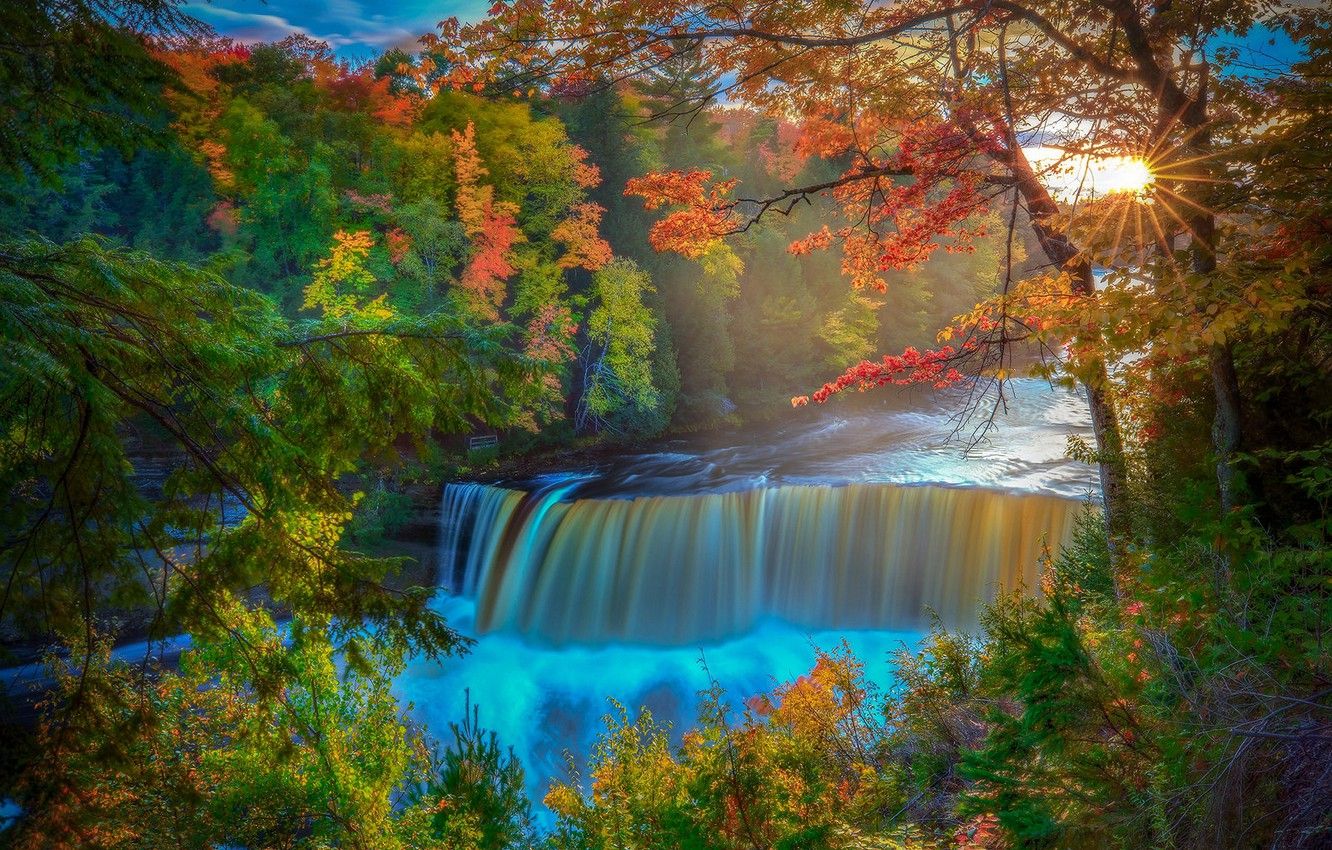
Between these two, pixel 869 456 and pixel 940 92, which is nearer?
pixel 940 92

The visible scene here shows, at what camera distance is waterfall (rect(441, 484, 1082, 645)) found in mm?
12086

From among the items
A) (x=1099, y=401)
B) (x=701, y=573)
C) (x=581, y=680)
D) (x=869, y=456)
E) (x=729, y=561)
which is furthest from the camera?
(x=869, y=456)

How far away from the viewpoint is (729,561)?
13.3m

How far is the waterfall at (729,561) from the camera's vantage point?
12086 mm

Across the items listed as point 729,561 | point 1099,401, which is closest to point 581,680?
point 729,561

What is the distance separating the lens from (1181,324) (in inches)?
126

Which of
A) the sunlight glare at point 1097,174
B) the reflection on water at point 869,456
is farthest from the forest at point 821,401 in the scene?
the reflection on water at point 869,456

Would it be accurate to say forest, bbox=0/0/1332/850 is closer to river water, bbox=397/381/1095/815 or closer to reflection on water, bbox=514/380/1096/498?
river water, bbox=397/381/1095/815

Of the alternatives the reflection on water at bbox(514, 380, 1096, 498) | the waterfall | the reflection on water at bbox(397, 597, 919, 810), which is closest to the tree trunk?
the reflection on water at bbox(397, 597, 919, 810)

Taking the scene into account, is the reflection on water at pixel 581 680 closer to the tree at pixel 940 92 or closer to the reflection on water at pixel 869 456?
the reflection on water at pixel 869 456

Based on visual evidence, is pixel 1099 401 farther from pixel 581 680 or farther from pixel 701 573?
pixel 581 680

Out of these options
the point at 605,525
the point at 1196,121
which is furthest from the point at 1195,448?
the point at 605,525

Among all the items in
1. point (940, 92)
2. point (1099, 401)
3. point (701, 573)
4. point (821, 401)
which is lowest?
point (701, 573)

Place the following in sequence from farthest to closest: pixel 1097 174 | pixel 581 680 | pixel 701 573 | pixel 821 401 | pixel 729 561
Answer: pixel 729 561, pixel 701 573, pixel 581 680, pixel 821 401, pixel 1097 174
